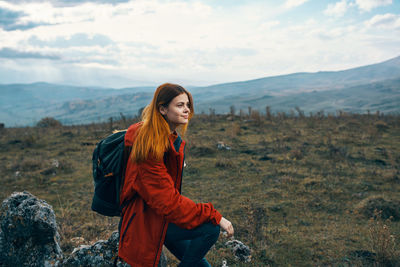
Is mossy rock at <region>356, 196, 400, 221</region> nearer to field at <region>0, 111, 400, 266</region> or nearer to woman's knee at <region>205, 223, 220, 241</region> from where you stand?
field at <region>0, 111, 400, 266</region>

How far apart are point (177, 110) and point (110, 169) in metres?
0.69

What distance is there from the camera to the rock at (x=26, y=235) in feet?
8.97

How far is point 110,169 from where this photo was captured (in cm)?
207

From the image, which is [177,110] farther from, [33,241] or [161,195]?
[33,241]

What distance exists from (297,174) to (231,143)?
4.17 meters

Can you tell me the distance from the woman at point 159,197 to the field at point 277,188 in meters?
1.89

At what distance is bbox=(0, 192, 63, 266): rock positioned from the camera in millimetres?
2734

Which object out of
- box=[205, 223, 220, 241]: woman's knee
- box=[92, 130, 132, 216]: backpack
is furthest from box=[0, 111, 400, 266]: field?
box=[92, 130, 132, 216]: backpack

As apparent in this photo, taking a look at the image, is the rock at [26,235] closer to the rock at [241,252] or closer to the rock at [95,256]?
the rock at [95,256]

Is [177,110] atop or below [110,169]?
atop

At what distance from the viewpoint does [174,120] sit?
217cm

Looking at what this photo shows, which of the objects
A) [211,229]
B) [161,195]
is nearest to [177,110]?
[161,195]

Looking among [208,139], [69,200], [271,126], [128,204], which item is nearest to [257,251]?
[128,204]

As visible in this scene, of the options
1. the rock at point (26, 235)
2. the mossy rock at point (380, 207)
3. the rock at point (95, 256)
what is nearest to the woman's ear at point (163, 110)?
the rock at point (95, 256)
